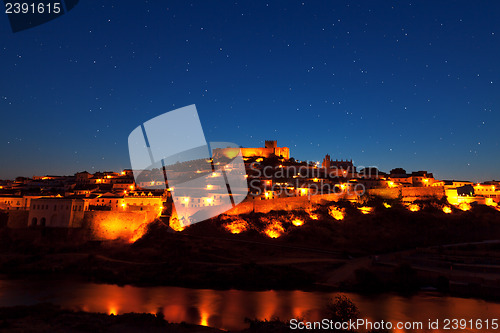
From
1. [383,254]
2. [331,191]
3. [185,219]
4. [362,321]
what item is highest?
[331,191]

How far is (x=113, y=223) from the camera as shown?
1081 inches

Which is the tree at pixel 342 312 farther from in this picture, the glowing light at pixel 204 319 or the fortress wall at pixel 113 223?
the fortress wall at pixel 113 223

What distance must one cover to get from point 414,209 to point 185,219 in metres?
23.8

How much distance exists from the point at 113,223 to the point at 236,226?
9.79 metres

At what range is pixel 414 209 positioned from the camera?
36188 millimetres

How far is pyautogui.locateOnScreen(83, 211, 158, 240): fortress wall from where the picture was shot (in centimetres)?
2734

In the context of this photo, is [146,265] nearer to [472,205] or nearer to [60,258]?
[60,258]

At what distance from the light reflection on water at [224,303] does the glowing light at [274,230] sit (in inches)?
332

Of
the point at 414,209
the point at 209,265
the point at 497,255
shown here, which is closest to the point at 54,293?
the point at 209,265

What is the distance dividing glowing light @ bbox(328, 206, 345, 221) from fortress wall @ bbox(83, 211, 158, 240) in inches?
672

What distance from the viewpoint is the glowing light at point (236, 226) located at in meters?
27.6
